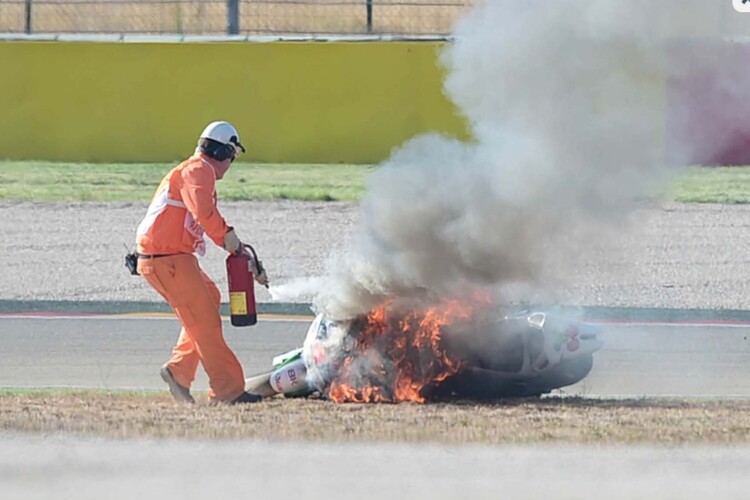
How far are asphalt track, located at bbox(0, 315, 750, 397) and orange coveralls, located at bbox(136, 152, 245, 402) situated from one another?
1307mm

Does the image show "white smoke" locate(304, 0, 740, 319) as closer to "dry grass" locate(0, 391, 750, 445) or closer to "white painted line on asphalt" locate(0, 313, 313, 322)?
"dry grass" locate(0, 391, 750, 445)

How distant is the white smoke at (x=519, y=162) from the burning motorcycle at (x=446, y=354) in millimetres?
158

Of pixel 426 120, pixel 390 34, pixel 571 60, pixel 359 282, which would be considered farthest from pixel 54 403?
pixel 390 34

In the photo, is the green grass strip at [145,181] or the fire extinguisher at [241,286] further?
the green grass strip at [145,181]

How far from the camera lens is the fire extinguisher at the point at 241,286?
8391 mm

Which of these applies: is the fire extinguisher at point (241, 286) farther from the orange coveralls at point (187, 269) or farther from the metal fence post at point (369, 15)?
the metal fence post at point (369, 15)

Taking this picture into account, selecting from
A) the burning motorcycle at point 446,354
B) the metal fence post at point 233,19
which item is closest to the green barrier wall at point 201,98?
the metal fence post at point 233,19

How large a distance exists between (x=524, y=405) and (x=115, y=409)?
2.24 metres

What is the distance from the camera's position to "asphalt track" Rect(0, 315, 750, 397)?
9.73 meters

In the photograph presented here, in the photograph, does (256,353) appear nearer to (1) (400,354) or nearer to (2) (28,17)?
(1) (400,354)

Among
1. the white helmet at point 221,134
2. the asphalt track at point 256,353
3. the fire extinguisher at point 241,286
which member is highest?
the white helmet at point 221,134

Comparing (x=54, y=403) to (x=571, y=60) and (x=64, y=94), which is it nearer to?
(x=571, y=60)

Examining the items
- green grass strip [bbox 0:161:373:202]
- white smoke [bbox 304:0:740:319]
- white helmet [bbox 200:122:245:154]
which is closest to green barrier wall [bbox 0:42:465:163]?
green grass strip [bbox 0:161:373:202]

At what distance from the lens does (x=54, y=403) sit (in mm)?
8273
